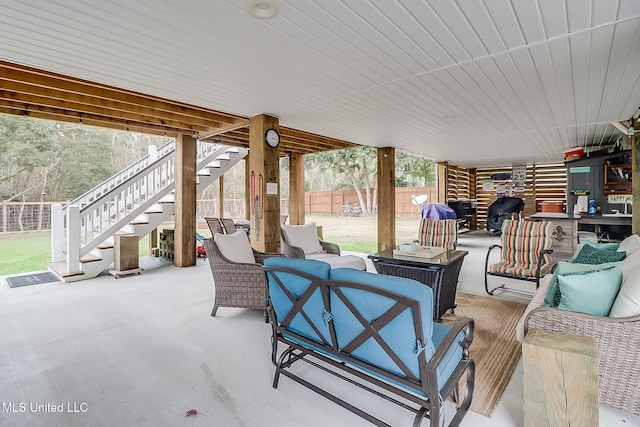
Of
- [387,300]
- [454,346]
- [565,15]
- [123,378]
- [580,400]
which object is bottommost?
[123,378]

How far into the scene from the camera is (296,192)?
8758mm

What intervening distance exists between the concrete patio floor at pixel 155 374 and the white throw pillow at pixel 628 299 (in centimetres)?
63

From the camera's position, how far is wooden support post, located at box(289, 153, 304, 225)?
871 centimetres

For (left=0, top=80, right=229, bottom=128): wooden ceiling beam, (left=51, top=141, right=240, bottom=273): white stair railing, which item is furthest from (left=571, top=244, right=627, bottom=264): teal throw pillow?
(left=51, top=141, right=240, bottom=273): white stair railing

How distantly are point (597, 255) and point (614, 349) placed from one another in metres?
1.30

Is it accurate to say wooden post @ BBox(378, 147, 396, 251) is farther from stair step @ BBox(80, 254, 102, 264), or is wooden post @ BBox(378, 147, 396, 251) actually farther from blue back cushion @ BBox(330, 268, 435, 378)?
blue back cushion @ BBox(330, 268, 435, 378)

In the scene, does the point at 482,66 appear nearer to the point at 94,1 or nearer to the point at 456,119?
the point at 456,119

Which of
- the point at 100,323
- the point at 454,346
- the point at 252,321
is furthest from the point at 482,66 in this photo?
the point at 100,323

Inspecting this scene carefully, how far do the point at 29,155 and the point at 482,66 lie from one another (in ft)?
45.3

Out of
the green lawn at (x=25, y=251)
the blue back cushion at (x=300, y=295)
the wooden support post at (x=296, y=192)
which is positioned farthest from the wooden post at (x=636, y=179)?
the green lawn at (x=25, y=251)

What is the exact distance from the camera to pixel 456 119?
16.5 feet

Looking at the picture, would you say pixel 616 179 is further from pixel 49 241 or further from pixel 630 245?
pixel 49 241

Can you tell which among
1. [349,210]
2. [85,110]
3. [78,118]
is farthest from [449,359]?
[349,210]

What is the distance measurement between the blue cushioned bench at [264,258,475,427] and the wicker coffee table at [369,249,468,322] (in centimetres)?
124
